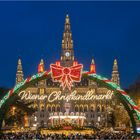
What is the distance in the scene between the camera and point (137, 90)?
260ft

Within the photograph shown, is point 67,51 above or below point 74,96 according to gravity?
above

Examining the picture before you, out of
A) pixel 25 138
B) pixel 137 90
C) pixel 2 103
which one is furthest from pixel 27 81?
pixel 137 90

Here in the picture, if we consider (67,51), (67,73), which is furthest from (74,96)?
(67,51)

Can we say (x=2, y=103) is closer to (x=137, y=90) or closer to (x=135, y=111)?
(x=135, y=111)

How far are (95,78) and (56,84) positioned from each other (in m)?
132

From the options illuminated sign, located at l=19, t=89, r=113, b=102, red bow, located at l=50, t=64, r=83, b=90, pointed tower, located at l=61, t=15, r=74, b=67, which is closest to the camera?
red bow, located at l=50, t=64, r=83, b=90

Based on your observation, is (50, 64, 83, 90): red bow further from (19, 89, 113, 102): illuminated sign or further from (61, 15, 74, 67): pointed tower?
Result: (61, 15, 74, 67): pointed tower

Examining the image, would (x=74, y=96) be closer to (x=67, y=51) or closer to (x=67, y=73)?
(x=67, y=73)

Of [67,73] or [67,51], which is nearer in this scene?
[67,73]

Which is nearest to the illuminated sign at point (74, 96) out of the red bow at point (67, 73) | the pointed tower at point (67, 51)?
the red bow at point (67, 73)

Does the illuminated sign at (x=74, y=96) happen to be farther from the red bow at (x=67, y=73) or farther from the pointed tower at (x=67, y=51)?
the pointed tower at (x=67, y=51)

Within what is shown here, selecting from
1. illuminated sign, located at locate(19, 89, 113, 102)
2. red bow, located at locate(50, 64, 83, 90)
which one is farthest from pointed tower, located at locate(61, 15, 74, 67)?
red bow, located at locate(50, 64, 83, 90)

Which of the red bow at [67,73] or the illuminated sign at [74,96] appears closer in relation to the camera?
the red bow at [67,73]

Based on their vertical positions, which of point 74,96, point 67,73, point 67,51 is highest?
point 67,51
